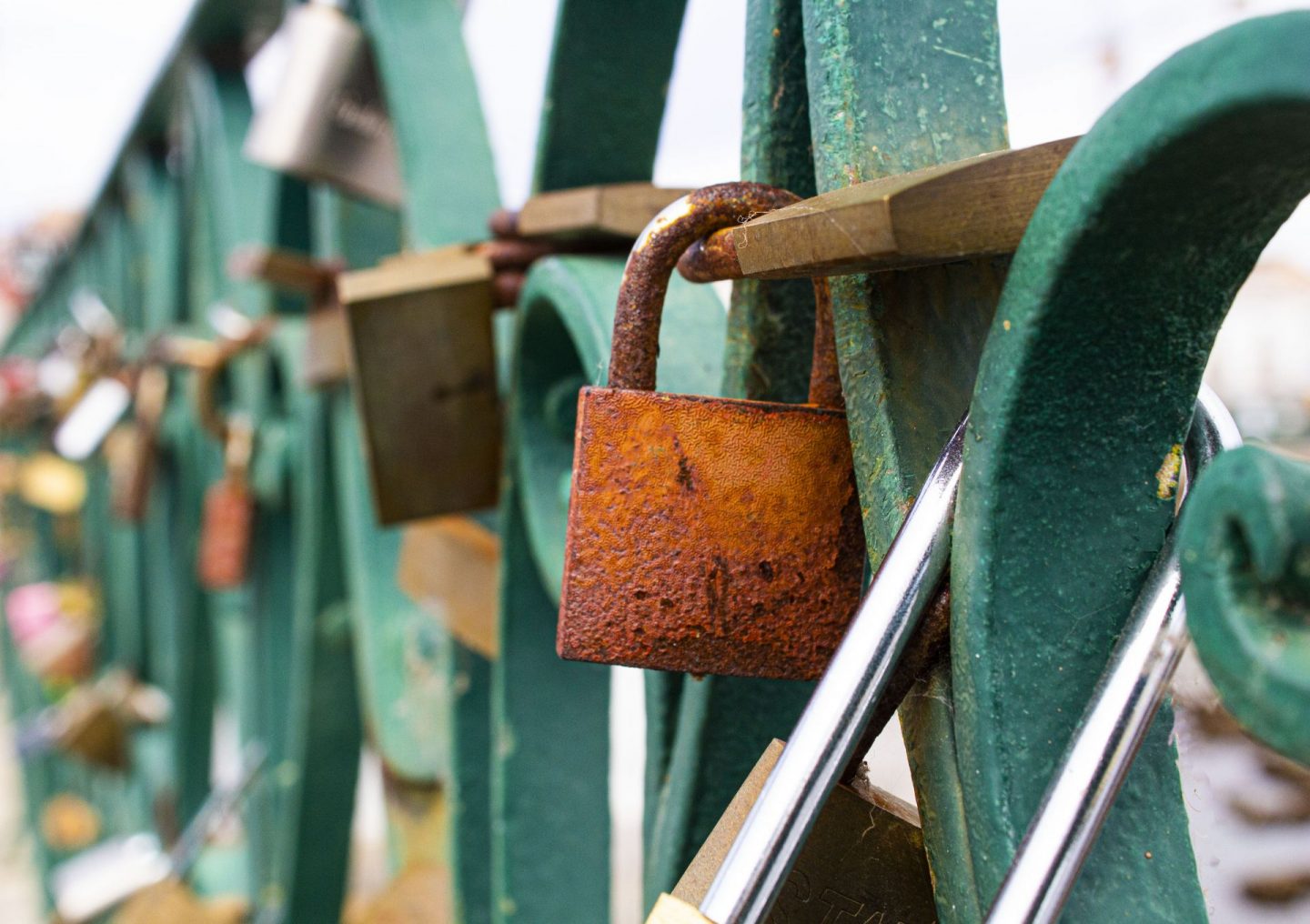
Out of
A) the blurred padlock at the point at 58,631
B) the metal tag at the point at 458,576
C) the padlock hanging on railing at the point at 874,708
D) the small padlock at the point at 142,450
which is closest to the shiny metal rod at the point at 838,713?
the padlock hanging on railing at the point at 874,708

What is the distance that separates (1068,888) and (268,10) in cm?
152

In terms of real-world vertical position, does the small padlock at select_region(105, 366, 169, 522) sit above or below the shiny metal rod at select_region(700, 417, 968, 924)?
below

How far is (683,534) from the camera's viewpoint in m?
0.38

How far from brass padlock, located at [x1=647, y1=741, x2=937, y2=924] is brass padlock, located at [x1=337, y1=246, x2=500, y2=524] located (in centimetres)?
43

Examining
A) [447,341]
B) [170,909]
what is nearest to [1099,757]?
[447,341]

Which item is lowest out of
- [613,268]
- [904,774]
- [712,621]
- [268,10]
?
[904,774]

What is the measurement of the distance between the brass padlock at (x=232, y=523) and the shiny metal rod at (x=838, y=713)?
126 cm

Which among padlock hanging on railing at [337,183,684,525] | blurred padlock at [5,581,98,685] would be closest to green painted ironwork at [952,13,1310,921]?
padlock hanging on railing at [337,183,684,525]

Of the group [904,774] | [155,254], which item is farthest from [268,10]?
[904,774]

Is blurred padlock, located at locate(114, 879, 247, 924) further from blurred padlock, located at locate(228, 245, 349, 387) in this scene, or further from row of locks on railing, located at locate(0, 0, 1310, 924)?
blurred padlock, located at locate(228, 245, 349, 387)

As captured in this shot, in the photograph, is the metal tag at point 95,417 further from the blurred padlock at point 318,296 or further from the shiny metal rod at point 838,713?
the shiny metal rod at point 838,713

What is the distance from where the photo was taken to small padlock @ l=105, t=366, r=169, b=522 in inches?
77.5

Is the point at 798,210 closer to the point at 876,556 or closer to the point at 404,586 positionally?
the point at 876,556

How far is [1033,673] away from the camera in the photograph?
1.02 ft
